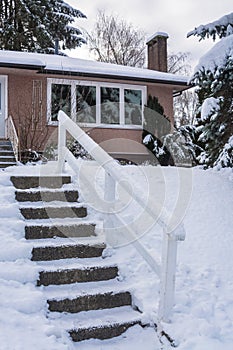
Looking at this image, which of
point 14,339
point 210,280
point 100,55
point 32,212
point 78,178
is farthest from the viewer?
point 100,55

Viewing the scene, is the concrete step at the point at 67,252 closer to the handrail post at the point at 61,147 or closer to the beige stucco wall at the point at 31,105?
the handrail post at the point at 61,147

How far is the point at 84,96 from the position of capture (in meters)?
13.3

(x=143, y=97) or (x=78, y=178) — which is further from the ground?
(x=143, y=97)

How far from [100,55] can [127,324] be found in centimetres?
2680

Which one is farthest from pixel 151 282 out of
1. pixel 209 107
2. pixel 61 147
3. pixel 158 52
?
pixel 158 52

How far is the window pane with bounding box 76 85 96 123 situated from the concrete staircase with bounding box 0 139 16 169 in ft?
10.6

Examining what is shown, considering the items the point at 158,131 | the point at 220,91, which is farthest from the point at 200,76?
the point at 158,131

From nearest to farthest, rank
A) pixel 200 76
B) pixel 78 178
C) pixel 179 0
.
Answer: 1. pixel 78 178
2. pixel 200 76
3. pixel 179 0

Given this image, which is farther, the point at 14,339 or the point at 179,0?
the point at 179,0

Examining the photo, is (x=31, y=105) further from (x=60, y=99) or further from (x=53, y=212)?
(x=53, y=212)

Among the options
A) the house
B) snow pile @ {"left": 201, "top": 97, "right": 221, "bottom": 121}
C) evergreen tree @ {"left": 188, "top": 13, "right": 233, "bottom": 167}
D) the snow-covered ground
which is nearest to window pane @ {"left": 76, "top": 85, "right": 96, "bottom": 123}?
the house

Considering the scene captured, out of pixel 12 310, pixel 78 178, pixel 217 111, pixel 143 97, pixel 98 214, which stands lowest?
pixel 12 310

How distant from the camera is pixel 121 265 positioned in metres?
4.14

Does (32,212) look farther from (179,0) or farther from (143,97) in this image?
(143,97)
